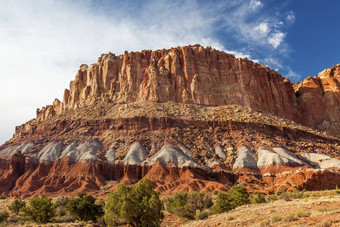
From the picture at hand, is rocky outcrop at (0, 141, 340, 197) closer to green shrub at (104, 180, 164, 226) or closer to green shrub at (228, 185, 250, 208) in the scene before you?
green shrub at (228, 185, 250, 208)

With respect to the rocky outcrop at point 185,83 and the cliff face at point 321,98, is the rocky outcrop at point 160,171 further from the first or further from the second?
the cliff face at point 321,98

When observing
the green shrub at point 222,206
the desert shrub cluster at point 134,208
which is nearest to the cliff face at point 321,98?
the desert shrub cluster at point 134,208

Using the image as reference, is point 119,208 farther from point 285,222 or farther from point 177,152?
point 177,152

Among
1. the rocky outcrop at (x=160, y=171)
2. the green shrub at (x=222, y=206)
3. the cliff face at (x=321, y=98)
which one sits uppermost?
the cliff face at (x=321, y=98)

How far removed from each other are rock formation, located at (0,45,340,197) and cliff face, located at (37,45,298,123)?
355 mm

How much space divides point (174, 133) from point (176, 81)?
26.3m

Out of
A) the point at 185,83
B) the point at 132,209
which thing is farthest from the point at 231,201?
the point at 185,83

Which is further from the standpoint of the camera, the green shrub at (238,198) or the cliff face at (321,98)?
the cliff face at (321,98)

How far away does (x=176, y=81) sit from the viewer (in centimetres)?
9200

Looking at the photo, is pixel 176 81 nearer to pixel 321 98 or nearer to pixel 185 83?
pixel 185 83

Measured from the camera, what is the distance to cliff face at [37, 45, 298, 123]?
89.3 m

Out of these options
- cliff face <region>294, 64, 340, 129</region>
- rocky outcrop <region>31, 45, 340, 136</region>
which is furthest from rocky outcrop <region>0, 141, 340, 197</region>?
cliff face <region>294, 64, 340, 129</region>

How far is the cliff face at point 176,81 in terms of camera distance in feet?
293

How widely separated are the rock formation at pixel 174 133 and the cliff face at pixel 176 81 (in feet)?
1.17
